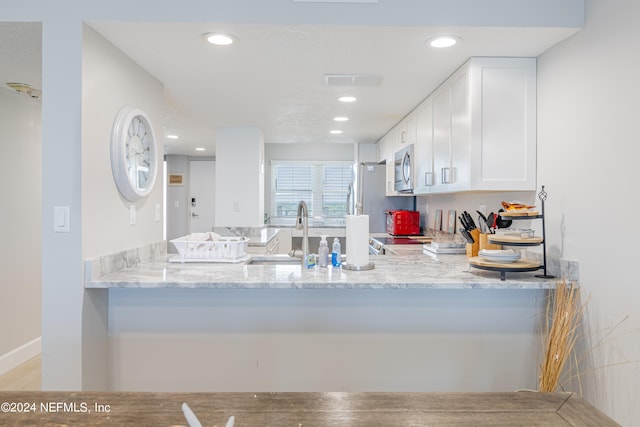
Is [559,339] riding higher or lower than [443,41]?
lower

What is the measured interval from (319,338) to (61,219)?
129cm

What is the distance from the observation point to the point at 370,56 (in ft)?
7.43

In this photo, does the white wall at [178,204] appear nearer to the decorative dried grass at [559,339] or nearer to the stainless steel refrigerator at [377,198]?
the stainless steel refrigerator at [377,198]

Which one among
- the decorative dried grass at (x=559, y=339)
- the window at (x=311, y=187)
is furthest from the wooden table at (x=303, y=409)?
the window at (x=311, y=187)

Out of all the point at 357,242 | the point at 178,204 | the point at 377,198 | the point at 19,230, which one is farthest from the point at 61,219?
the point at 178,204

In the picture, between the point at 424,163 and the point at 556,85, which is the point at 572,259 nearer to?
the point at 556,85

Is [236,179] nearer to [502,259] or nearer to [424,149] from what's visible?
[424,149]

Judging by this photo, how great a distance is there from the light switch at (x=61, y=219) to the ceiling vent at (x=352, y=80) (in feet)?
5.33

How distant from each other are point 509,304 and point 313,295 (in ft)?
3.13

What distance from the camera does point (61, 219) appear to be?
72.8 inches

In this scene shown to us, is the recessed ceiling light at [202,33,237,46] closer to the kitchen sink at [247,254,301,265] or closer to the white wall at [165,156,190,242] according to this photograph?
the kitchen sink at [247,254,301,265]

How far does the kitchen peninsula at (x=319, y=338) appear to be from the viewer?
2.02 m

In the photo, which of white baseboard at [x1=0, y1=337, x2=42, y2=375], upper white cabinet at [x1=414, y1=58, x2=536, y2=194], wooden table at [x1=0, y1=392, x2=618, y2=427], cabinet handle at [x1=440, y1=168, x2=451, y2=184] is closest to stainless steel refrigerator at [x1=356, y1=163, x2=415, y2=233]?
cabinet handle at [x1=440, y1=168, x2=451, y2=184]

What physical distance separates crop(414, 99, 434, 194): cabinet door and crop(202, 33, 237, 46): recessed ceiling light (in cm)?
156
